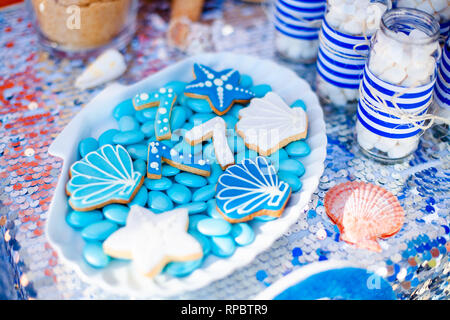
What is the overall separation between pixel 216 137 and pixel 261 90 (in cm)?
14

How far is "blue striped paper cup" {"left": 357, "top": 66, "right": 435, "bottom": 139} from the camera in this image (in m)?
0.62

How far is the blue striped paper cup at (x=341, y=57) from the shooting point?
27.5 inches

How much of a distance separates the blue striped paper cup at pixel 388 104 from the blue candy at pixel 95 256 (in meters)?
0.41

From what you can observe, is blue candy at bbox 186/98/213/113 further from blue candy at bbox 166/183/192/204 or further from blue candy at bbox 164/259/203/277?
blue candy at bbox 164/259/203/277

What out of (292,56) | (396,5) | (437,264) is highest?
(396,5)

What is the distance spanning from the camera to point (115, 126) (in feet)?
2.40

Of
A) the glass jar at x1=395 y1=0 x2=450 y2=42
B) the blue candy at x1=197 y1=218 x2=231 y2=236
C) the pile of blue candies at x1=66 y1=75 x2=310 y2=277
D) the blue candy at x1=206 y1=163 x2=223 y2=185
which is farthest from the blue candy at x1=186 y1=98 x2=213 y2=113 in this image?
the glass jar at x1=395 y1=0 x2=450 y2=42

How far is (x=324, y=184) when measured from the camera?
2.28ft

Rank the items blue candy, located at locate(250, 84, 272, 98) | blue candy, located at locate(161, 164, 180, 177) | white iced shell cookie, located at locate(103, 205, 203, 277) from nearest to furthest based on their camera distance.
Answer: white iced shell cookie, located at locate(103, 205, 203, 277)
blue candy, located at locate(161, 164, 180, 177)
blue candy, located at locate(250, 84, 272, 98)

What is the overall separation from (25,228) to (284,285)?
1.17ft

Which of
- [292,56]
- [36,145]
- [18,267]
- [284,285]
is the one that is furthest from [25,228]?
[292,56]

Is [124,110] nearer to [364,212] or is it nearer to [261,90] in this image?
[261,90]
